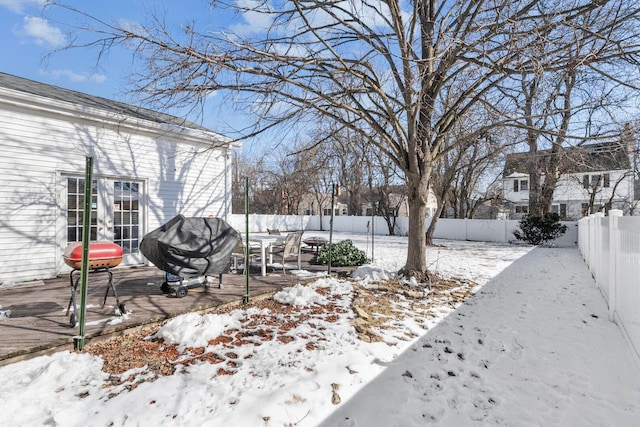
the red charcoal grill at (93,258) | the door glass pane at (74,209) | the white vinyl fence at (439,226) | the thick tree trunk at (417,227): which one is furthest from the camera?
the white vinyl fence at (439,226)

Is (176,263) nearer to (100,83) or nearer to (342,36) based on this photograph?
(100,83)

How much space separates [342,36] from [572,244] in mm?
14987

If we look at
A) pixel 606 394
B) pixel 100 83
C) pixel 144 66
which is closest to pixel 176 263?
pixel 144 66

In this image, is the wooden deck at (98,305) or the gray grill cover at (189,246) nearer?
the wooden deck at (98,305)

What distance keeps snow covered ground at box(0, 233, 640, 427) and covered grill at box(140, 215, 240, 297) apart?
1052mm

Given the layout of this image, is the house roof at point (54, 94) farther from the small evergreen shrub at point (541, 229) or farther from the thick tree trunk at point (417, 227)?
the small evergreen shrub at point (541, 229)

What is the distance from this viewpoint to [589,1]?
5.02m

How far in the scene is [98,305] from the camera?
4.50m

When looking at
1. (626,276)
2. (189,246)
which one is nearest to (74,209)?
(189,246)

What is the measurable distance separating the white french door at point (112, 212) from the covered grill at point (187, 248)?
2.88 meters

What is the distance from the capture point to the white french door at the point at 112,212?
6730 millimetres

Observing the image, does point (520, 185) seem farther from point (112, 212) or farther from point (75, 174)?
point (75, 174)

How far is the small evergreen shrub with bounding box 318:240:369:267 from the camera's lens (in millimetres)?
8594

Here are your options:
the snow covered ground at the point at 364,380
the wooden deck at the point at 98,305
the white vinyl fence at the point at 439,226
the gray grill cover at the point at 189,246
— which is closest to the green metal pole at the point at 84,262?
the wooden deck at the point at 98,305
